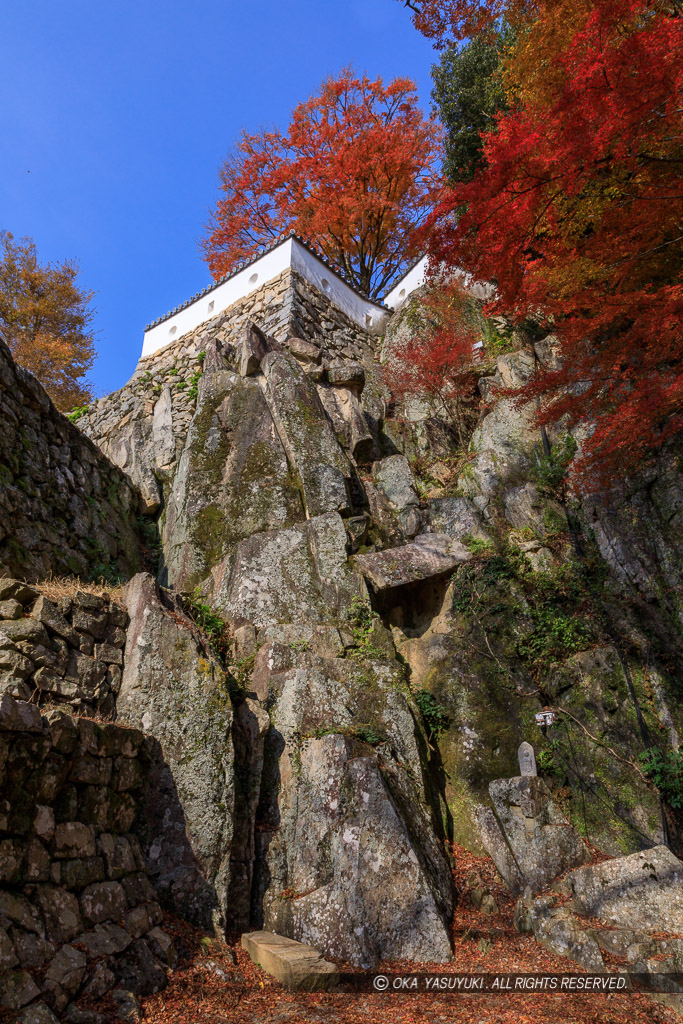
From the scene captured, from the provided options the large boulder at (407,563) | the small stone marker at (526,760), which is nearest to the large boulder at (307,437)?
the large boulder at (407,563)

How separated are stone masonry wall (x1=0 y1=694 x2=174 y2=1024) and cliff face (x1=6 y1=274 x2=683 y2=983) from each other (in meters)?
0.63

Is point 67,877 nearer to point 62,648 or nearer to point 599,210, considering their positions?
point 62,648

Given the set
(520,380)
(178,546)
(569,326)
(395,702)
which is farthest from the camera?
(520,380)

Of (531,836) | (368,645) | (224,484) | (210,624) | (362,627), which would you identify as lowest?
(531,836)

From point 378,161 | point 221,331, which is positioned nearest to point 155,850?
point 221,331

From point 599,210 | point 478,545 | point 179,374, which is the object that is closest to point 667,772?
point 478,545

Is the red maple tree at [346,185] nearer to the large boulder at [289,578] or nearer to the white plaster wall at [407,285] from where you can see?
the white plaster wall at [407,285]

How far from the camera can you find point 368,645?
8.66 metres

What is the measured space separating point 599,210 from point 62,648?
11412 millimetres

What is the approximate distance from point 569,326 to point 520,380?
2.10 m

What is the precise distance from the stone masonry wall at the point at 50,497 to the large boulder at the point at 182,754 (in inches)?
83.1

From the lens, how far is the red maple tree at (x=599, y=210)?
8266 mm

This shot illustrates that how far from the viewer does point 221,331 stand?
18.5 m

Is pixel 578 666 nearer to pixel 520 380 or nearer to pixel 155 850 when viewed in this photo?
pixel 155 850
